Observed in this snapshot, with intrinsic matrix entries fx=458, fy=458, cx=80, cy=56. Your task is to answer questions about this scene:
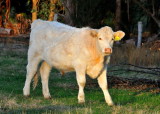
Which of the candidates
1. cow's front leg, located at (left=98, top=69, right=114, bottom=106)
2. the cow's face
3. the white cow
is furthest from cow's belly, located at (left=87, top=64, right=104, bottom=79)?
the cow's face

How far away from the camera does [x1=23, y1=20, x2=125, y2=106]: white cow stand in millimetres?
9438

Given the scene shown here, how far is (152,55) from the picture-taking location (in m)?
17.5

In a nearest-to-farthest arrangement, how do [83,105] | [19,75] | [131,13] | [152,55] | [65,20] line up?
[83,105], [19,75], [152,55], [65,20], [131,13]

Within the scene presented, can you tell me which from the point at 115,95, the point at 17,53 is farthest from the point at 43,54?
the point at 17,53

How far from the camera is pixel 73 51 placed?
9.78 m

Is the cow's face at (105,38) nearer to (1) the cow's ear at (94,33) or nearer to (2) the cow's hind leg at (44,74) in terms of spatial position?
(1) the cow's ear at (94,33)

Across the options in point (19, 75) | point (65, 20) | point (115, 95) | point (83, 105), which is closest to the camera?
point (83, 105)

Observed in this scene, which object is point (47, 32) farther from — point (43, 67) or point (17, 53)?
point (17, 53)

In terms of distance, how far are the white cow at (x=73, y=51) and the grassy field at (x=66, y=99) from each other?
0.41m

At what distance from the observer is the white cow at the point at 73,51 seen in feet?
31.0

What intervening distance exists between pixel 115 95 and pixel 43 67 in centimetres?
191

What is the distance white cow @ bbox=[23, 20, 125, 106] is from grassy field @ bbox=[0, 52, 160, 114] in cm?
41

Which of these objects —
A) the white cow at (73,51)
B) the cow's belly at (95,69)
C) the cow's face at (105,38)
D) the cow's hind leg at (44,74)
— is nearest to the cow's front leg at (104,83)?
the white cow at (73,51)

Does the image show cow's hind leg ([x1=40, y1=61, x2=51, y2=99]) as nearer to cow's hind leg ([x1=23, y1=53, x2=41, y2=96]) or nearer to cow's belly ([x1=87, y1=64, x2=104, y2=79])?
cow's hind leg ([x1=23, y1=53, x2=41, y2=96])
